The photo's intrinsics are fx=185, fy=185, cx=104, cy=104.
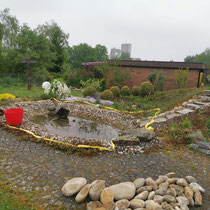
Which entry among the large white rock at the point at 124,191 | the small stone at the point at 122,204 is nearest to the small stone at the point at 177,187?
the large white rock at the point at 124,191

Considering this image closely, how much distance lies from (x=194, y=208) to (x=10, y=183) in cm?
284

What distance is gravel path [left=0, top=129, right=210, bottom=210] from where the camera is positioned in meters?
2.94

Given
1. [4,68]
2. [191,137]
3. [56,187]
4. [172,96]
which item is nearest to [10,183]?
[56,187]

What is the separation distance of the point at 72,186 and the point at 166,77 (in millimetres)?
12633

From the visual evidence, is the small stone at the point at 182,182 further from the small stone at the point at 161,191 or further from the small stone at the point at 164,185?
the small stone at the point at 161,191

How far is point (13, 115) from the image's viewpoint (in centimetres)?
530

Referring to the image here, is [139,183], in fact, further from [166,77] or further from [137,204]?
[166,77]

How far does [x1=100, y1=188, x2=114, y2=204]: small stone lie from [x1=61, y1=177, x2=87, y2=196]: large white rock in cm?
38

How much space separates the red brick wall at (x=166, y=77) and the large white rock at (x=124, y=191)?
1213 centimetres

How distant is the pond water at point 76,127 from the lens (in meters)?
5.63

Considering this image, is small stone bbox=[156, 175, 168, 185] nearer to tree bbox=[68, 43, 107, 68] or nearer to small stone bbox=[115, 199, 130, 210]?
small stone bbox=[115, 199, 130, 210]

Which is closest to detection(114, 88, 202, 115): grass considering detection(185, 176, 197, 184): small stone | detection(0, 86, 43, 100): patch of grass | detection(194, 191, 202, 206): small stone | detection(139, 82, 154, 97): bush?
detection(139, 82, 154, 97): bush

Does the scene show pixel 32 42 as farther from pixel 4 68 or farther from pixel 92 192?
pixel 92 192

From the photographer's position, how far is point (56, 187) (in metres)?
2.97
